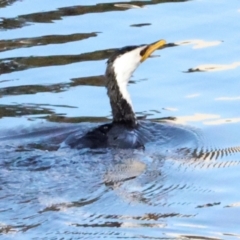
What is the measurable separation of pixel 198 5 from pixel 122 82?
3.24m

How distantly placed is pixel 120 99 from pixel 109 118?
321 mm

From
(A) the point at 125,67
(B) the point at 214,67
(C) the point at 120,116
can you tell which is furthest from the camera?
(B) the point at 214,67

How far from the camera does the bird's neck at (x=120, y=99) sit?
11180 millimetres

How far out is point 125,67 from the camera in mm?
11453

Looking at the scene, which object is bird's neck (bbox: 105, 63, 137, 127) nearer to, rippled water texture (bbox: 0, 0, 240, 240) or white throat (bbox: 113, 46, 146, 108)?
white throat (bbox: 113, 46, 146, 108)

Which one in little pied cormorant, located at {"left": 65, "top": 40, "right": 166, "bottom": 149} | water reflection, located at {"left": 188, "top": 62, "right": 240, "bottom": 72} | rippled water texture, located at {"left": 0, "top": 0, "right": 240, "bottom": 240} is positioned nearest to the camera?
rippled water texture, located at {"left": 0, "top": 0, "right": 240, "bottom": 240}

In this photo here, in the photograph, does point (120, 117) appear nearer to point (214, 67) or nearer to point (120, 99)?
point (120, 99)

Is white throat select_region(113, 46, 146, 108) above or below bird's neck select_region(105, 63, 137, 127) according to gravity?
above

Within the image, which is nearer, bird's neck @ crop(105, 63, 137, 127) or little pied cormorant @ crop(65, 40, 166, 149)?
little pied cormorant @ crop(65, 40, 166, 149)

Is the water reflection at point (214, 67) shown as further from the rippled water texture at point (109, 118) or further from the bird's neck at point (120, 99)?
the bird's neck at point (120, 99)

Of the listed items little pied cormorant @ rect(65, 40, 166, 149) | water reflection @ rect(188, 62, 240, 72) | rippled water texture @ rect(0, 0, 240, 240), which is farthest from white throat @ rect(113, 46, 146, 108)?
water reflection @ rect(188, 62, 240, 72)

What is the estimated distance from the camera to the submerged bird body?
10422mm

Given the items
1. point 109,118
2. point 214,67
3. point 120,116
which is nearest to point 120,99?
point 120,116

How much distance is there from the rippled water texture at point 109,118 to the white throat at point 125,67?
327mm
